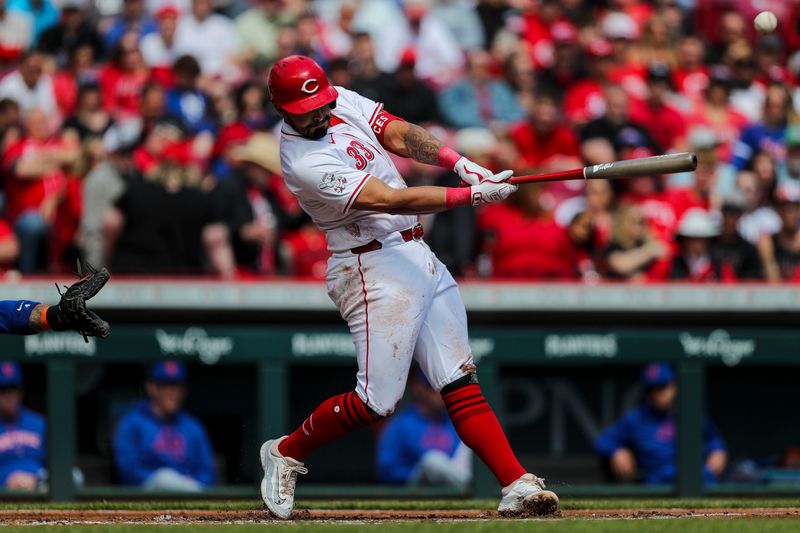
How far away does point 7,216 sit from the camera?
9492 millimetres

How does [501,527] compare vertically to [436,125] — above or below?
below

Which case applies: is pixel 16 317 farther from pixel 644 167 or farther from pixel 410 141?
pixel 644 167

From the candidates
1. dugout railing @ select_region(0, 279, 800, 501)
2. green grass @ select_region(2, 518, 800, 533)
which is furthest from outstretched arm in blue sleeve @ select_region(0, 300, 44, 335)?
dugout railing @ select_region(0, 279, 800, 501)

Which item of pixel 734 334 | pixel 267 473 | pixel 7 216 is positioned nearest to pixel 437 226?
pixel 734 334

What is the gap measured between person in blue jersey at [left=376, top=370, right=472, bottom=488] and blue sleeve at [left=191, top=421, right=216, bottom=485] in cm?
101

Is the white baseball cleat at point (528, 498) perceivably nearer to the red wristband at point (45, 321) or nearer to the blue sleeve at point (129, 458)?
the red wristband at point (45, 321)

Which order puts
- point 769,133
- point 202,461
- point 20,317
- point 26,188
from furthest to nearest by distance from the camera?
point 769,133 → point 26,188 → point 202,461 → point 20,317

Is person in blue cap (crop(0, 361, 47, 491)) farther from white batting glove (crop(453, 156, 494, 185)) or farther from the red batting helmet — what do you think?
white batting glove (crop(453, 156, 494, 185))

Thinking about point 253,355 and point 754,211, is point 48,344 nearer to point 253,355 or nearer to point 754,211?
point 253,355

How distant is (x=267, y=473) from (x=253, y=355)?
2.74 m

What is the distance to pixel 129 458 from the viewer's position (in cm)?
852

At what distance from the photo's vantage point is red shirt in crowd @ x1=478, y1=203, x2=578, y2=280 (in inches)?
351

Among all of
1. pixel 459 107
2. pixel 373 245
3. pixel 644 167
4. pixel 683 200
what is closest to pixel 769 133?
pixel 683 200

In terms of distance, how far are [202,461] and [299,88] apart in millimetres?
3746
